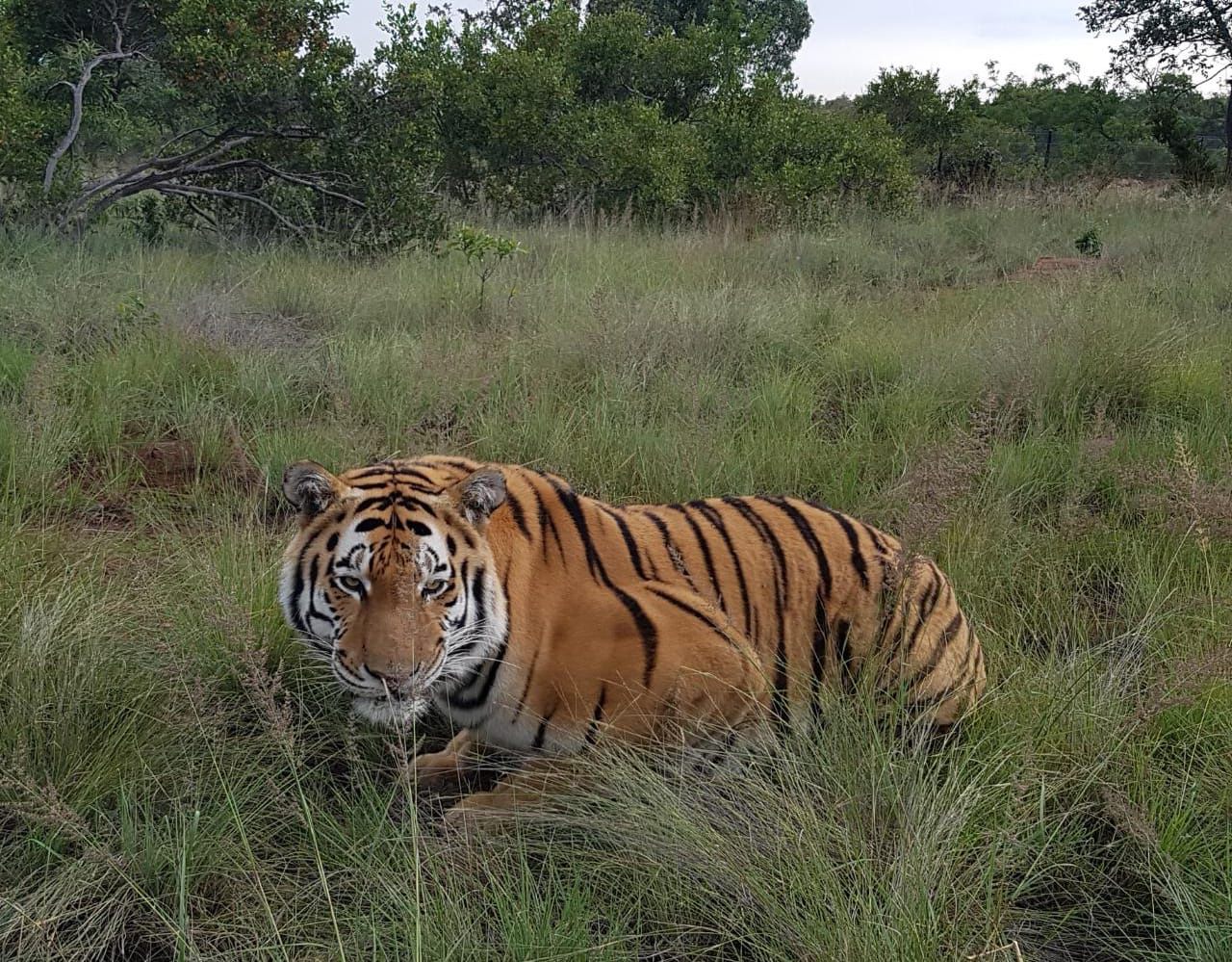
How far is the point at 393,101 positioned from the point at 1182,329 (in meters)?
6.30

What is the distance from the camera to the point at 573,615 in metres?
2.30

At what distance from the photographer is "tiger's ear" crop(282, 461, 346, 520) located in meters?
2.14

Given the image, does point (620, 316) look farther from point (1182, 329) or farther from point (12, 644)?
point (12, 644)

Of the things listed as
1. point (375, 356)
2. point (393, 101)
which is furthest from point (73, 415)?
point (393, 101)

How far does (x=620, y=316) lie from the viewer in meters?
5.47

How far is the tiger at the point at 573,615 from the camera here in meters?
2.09

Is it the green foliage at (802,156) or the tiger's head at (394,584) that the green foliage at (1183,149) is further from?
the tiger's head at (394,584)

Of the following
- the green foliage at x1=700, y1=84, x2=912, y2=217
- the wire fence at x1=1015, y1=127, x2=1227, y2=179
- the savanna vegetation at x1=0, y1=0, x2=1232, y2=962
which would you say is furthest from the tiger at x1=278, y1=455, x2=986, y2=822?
the wire fence at x1=1015, y1=127, x2=1227, y2=179

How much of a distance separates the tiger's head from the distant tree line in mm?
6103

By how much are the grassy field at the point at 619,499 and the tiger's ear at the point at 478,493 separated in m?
0.56

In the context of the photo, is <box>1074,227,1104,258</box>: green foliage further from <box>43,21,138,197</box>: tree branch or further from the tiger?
<box>43,21,138,197</box>: tree branch

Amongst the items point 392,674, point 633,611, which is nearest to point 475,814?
point 392,674

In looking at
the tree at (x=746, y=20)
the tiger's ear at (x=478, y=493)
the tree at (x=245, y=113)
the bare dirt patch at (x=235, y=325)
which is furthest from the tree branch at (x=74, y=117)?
the tree at (x=746, y=20)

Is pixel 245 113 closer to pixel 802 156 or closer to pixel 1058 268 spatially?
pixel 802 156
